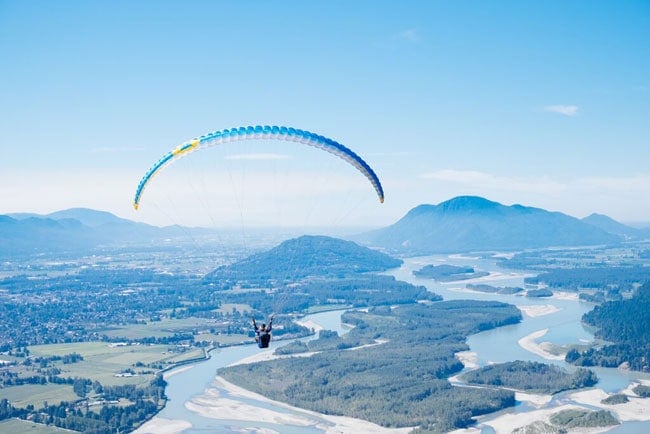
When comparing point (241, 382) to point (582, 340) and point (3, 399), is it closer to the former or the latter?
point (3, 399)

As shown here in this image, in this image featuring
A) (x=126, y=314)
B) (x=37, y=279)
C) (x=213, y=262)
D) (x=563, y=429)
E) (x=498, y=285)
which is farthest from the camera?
(x=213, y=262)

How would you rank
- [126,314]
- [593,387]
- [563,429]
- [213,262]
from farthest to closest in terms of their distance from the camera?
[213,262] → [126,314] → [593,387] → [563,429]

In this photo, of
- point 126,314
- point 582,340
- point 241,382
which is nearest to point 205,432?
point 241,382

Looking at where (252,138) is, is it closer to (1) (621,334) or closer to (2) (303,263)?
(1) (621,334)

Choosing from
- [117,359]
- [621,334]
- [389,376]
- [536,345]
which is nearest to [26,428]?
[117,359]

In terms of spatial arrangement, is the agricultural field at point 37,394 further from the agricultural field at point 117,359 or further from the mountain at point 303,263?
the mountain at point 303,263
